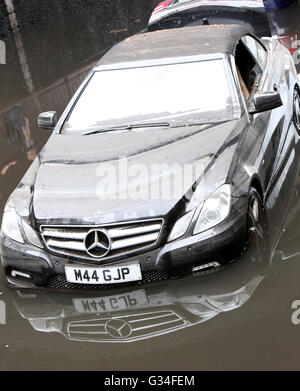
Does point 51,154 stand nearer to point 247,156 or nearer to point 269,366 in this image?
point 247,156

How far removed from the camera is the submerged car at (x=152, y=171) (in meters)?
4.97

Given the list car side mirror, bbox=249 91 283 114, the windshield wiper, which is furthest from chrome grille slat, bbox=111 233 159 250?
car side mirror, bbox=249 91 283 114

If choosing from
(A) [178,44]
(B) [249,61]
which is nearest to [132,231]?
(A) [178,44]

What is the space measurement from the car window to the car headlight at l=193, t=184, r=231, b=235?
2.43 metres

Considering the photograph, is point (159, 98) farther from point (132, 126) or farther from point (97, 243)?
point (97, 243)

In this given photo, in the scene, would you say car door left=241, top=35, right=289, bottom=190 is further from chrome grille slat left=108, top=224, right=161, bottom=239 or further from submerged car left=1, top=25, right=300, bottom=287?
chrome grille slat left=108, top=224, right=161, bottom=239

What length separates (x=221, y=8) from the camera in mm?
10938

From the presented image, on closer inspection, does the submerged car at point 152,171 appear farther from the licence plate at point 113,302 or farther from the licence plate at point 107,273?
the licence plate at point 113,302

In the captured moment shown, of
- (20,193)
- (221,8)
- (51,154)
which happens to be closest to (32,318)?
(20,193)

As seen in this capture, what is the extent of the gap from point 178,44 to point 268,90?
93 cm

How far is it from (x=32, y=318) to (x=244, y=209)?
1668 mm

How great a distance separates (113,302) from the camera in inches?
201


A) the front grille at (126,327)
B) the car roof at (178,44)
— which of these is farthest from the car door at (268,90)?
the front grille at (126,327)

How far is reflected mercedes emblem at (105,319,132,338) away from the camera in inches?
188
